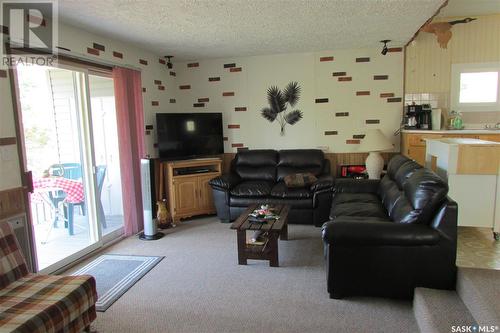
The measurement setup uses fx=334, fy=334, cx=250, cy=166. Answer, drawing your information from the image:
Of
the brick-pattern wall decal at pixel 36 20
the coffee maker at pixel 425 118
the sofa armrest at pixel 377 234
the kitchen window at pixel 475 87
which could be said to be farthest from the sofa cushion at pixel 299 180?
the brick-pattern wall decal at pixel 36 20

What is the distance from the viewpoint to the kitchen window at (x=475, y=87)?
16.3ft

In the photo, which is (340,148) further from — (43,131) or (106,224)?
(43,131)

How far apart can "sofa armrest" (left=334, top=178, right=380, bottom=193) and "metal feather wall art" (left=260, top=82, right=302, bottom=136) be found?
159 centimetres

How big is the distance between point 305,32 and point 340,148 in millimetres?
2010

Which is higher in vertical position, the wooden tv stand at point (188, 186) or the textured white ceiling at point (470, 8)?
the textured white ceiling at point (470, 8)

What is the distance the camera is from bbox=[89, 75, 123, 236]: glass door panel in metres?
4.11

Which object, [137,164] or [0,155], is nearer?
[0,155]

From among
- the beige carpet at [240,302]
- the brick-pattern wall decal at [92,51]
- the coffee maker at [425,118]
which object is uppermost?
the brick-pattern wall decal at [92,51]

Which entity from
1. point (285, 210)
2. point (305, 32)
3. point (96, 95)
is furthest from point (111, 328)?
point (305, 32)

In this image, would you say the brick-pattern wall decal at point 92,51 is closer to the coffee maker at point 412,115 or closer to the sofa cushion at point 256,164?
the sofa cushion at point 256,164

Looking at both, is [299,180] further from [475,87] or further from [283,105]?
[475,87]

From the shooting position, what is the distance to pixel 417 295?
7.72 ft

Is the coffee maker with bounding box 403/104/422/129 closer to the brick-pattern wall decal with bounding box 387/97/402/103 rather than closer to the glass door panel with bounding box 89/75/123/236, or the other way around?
the brick-pattern wall decal with bounding box 387/97/402/103

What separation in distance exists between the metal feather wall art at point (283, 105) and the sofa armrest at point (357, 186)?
1592 millimetres
